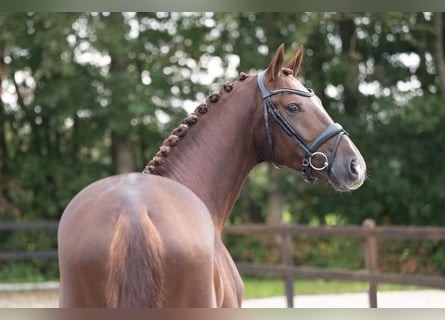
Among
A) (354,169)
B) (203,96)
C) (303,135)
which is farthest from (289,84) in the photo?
(203,96)

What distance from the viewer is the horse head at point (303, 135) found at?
289cm

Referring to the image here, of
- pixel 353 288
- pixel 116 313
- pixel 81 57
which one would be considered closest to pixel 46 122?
pixel 81 57

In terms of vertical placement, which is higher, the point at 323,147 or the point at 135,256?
the point at 323,147

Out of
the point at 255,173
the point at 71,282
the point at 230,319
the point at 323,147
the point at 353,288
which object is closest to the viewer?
the point at 230,319

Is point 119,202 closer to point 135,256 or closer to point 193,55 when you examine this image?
point 135,256

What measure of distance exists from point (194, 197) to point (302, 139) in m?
0.87

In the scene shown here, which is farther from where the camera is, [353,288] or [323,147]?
[353,288]

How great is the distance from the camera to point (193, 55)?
14180mm

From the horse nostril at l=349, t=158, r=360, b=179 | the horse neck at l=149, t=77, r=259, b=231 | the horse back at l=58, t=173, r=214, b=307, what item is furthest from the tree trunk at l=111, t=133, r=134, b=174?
the horse back at l=58, t=173, r=214, b=307

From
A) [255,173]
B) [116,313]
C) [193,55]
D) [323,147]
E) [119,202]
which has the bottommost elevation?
[116,313]

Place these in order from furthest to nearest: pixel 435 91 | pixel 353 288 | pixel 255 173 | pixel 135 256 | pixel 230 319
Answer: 1. pixel 255 173
2. pixel 435 91
3. pixel 353 288
4. pixel 135 256
5. pixel 230 319

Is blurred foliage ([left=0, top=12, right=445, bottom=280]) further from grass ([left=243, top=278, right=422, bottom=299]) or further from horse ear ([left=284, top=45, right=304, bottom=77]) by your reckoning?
horse ear ([left=284, top=45, right=304, bottom=77])

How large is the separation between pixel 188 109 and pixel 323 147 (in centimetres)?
1092

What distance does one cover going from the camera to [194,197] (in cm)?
224
